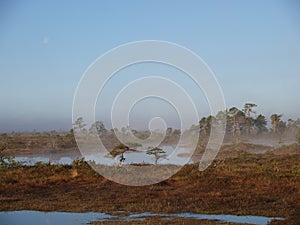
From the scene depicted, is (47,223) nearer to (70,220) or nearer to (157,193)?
(70,220)

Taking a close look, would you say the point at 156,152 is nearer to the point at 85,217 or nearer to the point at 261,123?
the point at 85,217

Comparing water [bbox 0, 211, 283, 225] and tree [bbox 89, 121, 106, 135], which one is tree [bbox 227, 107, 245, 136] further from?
water [bbox 0, 211, 283, 225]

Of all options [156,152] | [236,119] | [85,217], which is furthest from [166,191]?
[236,119]

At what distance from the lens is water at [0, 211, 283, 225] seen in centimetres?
1179

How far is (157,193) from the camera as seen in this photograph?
16.3m

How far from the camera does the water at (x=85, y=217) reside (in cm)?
1179

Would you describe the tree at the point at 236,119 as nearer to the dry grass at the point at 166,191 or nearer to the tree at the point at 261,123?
the tree at the point at 261,123

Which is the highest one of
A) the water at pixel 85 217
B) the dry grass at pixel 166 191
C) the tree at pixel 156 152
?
the tree at pixel 156 152

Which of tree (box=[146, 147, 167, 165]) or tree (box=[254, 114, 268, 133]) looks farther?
tree (box=[254, 114, 268, 133])

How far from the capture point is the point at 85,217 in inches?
489

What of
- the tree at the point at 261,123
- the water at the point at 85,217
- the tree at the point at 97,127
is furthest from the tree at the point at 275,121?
the water at the point at 85,217

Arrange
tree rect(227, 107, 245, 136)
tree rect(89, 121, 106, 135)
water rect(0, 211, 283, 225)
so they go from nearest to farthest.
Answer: water rect(0, 211, 283, 225) < tree rect(89, 121, 106, 135) < tree rect(227, 107, 245, 136)

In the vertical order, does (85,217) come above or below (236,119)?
below

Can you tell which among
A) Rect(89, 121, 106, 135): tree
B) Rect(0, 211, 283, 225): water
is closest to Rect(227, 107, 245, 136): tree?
Rect(89, 121, 106, 135): tree
